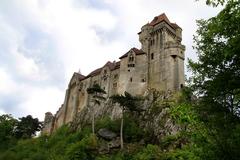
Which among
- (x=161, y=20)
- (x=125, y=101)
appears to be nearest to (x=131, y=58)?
(x=161, y=20)

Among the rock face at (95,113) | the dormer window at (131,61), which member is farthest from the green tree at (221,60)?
the dormer window at (131,61)

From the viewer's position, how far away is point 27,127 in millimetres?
86312

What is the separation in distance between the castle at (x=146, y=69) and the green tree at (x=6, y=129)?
10.8 meters

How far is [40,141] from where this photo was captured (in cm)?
7119

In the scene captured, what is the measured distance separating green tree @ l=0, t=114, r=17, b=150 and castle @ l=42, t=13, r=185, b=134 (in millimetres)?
10787

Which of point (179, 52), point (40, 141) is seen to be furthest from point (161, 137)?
point (40, 141)

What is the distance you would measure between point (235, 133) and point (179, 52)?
58829 mm

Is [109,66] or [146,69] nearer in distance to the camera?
[146,69]

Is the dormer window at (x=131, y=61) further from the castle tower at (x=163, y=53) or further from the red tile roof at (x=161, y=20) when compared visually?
the red tile roof at (x=161, y=20)

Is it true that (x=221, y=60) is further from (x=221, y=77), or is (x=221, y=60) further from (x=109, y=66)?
(x=109, y=66)

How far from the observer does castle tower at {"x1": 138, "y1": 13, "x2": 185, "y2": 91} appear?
68.4 metres

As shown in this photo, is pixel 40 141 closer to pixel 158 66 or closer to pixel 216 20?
pixel 158 66

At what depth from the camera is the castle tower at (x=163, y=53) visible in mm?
68438

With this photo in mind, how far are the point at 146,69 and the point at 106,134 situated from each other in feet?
65.8
